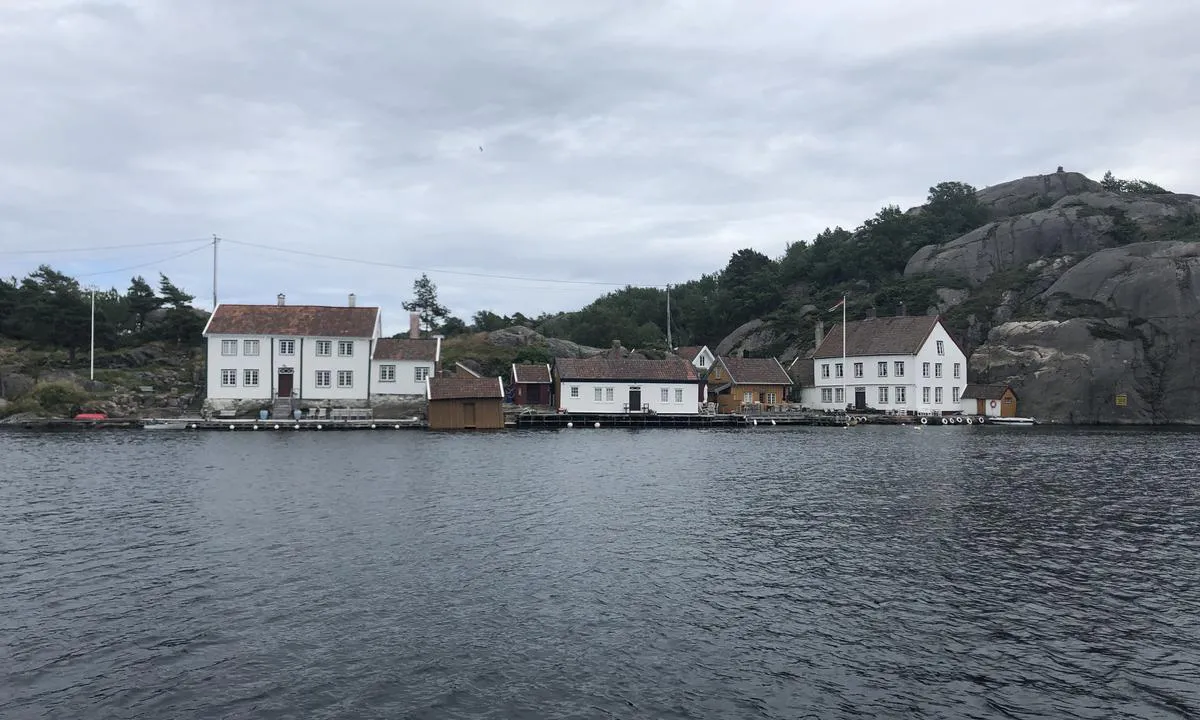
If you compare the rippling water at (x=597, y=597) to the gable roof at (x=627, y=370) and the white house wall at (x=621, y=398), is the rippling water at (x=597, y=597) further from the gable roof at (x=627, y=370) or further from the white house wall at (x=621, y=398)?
the gable roof at (x=627, y=370)

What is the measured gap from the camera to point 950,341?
7825 centimetres

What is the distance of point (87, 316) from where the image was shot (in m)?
77.7

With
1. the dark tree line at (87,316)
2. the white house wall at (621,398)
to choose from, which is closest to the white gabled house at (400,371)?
the white house wall at (621,398)

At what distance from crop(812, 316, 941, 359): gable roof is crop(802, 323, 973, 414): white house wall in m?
0.60

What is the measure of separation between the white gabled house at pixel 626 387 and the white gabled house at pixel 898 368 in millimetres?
17320

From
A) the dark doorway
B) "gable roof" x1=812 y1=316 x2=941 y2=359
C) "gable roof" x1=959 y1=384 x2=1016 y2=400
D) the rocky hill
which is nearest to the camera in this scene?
the dark doorway

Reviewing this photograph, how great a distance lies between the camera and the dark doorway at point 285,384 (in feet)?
224

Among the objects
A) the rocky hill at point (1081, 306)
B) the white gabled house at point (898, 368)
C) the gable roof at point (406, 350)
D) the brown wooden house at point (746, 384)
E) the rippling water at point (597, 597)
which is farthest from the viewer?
the brown wooden house at point (746, 384)

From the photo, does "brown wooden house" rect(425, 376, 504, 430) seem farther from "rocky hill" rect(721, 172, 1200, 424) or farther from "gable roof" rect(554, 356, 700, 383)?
"rocky hill" rect(721, 172, 1200, 424)

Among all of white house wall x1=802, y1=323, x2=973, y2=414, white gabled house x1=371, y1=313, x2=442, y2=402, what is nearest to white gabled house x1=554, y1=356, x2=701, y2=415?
white gabled house x1=371, y1=313, x2=442, y2=402

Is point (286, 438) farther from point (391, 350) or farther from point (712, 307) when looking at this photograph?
point (712, 307)

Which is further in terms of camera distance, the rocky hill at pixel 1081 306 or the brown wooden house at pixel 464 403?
the rocky hill at pixel 1081 306

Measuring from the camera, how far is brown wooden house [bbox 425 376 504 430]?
64.2 metres

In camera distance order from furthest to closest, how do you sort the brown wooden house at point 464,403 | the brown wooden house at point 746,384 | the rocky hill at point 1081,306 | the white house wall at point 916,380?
the brown wooden house at point 746,384 → the white house wall at point 916,380 → the rocky hill at point 1081,306 → the brown wooden house at point 464,403
